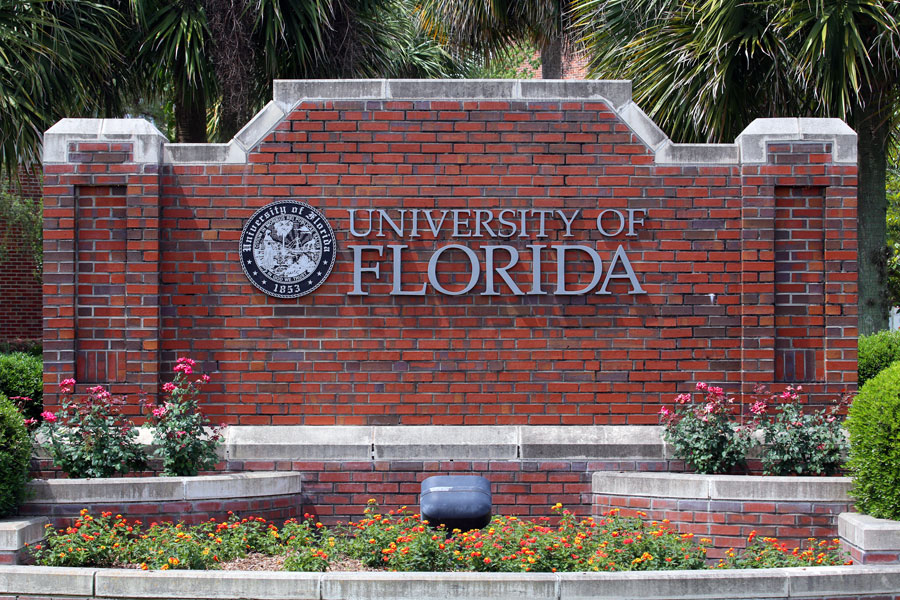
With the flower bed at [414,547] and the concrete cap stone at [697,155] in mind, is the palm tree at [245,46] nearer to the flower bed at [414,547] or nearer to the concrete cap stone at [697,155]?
the concrete cap stone at [697,155]

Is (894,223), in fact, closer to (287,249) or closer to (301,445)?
(287,249)

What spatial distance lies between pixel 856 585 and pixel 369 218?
4331 mm

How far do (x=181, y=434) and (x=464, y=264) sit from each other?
253cm

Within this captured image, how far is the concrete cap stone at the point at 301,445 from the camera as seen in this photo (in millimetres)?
7234

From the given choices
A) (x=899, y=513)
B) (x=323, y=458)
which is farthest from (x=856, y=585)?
(x=323, y=458)

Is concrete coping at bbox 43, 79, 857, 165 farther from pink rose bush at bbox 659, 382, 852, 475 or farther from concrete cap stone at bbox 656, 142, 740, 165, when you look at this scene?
pink rose bush at bbox 659, 382, 852, 475

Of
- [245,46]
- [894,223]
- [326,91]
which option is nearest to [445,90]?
[326,91]

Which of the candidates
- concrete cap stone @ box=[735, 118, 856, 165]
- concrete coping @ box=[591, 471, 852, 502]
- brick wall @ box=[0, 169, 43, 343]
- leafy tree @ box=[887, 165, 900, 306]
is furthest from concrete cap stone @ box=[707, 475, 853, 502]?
brick wall @ box=[0, 169, 43, 343]

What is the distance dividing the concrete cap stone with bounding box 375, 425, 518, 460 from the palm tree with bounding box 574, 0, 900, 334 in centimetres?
462

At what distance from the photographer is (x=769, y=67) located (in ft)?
32.9

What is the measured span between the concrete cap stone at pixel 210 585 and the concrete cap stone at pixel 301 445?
1881 millimetres

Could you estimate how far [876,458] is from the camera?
601cm

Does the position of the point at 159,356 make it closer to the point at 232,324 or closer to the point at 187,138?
the point at 232,324

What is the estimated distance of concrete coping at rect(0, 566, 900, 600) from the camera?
529 cm
